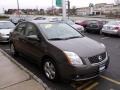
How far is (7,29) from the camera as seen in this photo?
495 inches

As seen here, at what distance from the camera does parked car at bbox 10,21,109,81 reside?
4820mm

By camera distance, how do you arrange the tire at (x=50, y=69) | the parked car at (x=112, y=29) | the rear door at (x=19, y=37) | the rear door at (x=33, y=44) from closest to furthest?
the tire at (x=50, y=69) → the rear door at (x=33, y=44) → the rear door at (x=19, y=37) → the parked car at (x=112, y=29)

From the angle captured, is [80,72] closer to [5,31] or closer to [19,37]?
[19,37]

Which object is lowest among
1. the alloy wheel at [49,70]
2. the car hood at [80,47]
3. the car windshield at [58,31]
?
the alloy wheel at [49,70]

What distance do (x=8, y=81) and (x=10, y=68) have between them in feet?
3.68

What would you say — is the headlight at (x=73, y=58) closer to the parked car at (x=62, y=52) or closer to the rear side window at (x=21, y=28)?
the parked car at (x=62, y=52)

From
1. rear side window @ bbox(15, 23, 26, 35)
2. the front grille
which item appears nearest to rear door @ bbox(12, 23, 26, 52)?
rear side window @ bbox(15, 23, 26, 35)

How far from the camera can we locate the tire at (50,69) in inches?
206

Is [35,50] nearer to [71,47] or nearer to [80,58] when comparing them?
[71,47]

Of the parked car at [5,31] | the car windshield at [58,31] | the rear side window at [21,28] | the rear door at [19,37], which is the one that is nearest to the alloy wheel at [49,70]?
the car windshield at [58,31]

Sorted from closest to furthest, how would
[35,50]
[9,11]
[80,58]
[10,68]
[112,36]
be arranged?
[80,58] < [35,50] < [10,68] < [112,36] < [9,11]

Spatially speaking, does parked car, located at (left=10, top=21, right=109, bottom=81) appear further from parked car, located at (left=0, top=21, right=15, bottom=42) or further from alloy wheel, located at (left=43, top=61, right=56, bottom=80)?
parked car, located at (left=0, top=21, right=15, bottom=42)

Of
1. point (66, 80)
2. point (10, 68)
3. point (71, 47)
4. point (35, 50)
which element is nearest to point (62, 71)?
point (66, 80)

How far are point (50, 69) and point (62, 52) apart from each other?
0.73m
